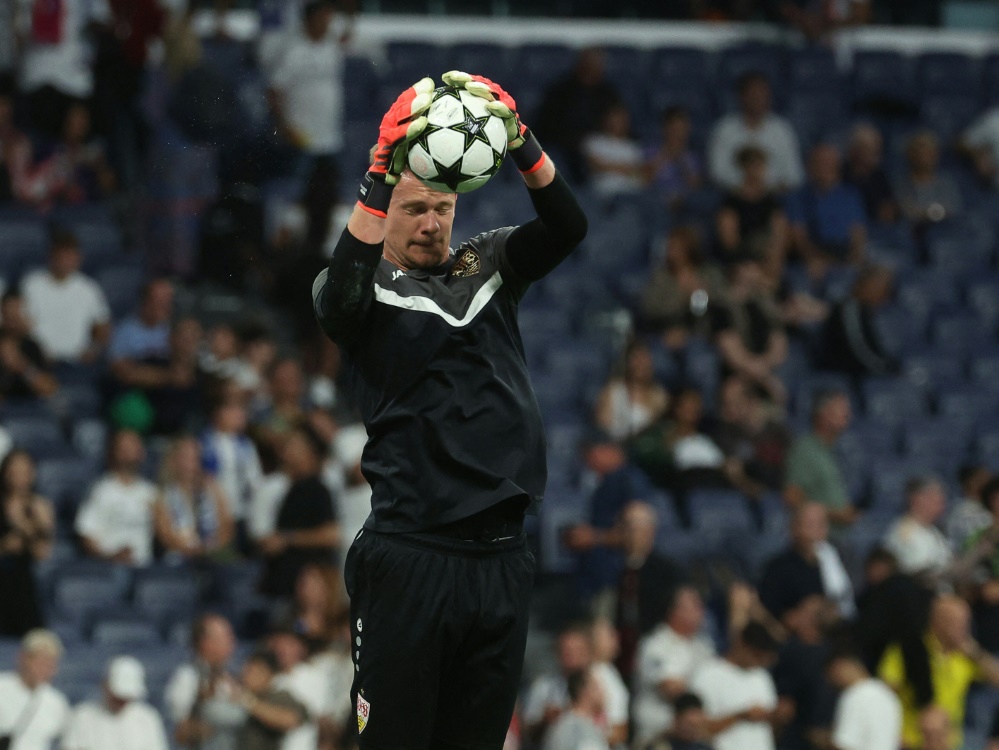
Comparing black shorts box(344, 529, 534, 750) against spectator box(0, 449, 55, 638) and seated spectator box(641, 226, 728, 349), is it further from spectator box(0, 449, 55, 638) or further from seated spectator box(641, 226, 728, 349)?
seated spectator box(641, 226, 728, 349)

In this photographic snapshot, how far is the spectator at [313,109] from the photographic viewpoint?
659cm

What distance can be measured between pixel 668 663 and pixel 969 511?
2658 millimetres

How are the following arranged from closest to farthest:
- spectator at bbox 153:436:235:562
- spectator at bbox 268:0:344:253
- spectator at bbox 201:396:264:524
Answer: spectator at bbox 268:0:344:253 → spectator at bbox 153:436:235:562 → spectator at bbox 201:396:264:524

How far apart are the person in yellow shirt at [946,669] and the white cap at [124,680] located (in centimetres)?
388

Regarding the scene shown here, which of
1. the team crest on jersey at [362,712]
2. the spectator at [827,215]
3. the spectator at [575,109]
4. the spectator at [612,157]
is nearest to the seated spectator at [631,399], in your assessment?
the spectator at [612,157]

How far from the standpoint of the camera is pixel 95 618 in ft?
29.5

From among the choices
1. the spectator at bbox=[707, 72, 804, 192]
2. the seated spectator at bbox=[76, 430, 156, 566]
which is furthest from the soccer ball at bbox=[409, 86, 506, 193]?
the spectator at bbox=[707, 72, 804, 192]

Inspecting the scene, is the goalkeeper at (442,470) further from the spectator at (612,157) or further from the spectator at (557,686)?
the spectator at (612,157)

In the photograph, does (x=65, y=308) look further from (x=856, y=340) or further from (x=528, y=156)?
(x=528, y=156)

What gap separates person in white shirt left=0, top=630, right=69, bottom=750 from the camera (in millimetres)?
8070

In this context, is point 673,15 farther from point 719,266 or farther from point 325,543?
point 325,543

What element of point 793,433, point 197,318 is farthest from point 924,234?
point 197,318

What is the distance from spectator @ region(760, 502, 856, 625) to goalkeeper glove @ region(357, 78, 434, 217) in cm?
612

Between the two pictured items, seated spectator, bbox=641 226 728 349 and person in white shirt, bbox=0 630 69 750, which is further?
seated spectator, bbox=641 226 728 349
